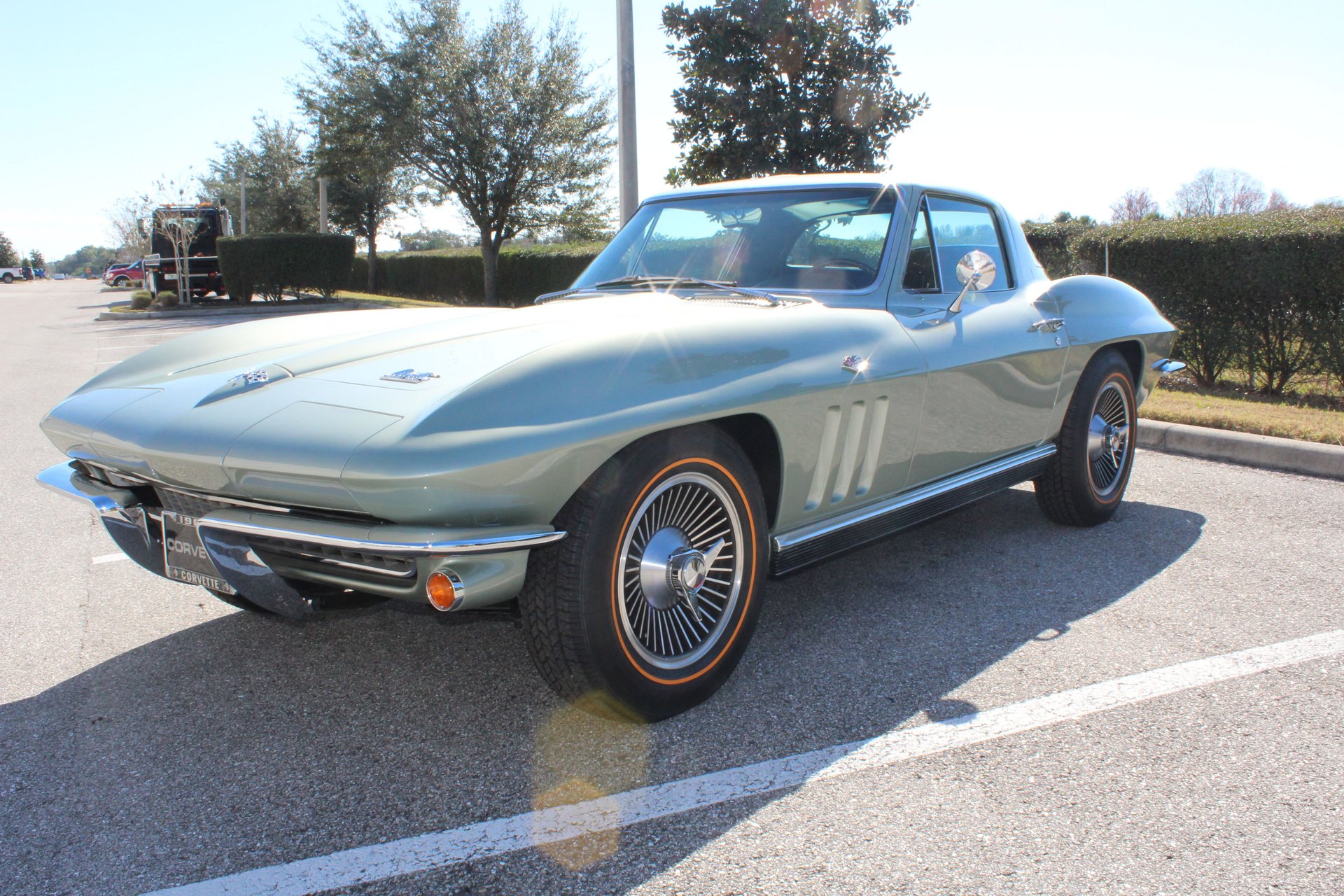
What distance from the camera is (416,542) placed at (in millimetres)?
2133

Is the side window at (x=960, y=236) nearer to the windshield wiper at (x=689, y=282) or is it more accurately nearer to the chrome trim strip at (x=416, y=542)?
the windshield wiper at (x=689, y=282)

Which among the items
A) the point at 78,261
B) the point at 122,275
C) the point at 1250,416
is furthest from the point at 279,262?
the point at 78,261

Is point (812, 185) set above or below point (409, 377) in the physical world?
above

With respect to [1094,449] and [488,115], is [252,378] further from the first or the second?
[488,115]

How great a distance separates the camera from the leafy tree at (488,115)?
22766 mm

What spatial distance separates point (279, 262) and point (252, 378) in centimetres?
2417

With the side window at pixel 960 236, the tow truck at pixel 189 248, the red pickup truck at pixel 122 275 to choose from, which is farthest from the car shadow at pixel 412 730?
the red pickup truck at pixel 122 275

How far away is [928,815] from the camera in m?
2.22

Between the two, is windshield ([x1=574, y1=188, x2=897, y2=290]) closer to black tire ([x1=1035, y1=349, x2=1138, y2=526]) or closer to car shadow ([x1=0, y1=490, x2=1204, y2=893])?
car shadow ([x1=0, y1=490, x2=1204, y2=893])

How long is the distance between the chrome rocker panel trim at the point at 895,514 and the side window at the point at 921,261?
0.71 metres

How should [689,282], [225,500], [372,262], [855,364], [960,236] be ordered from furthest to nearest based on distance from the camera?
1. [372,262]
2. [960,236]
3. [689,282]
4. [855,364]
5. [225,500]

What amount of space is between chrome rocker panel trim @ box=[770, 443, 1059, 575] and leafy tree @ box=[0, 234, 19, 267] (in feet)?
383

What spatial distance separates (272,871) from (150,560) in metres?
1.06

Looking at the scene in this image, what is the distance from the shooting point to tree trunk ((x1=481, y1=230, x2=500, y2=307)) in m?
24.1
